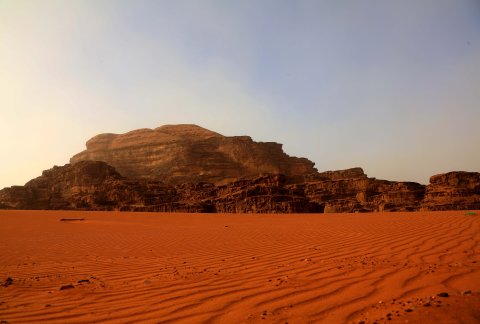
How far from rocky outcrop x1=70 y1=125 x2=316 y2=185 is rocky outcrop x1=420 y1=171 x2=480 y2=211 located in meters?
29.2

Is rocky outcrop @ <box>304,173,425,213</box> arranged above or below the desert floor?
above

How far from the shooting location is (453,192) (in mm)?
28828

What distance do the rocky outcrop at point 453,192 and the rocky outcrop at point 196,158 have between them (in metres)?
29.2

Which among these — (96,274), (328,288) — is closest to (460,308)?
(328,288)

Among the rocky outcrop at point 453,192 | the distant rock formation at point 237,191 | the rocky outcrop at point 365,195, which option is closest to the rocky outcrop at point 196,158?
the distant rock formation at point 237,191

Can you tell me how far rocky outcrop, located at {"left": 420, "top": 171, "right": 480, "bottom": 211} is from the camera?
2631cm

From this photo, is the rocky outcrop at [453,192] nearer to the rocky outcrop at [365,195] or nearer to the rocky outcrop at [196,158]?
the rocky outcrop at [365,195]

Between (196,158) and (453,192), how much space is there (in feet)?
156

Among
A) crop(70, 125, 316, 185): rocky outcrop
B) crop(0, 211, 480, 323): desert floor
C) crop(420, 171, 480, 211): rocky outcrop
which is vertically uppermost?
crop(70, 125, 316, 185): rocky outcrop

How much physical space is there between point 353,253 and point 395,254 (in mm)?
611

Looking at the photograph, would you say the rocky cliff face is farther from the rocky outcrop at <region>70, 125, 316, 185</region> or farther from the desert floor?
the desert floor

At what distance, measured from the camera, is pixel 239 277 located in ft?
14.1

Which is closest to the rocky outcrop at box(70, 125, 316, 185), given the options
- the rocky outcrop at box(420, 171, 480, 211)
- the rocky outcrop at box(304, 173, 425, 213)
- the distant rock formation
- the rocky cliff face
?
the distant rock formation

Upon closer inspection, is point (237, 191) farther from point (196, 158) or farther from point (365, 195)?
point (196, 158)
